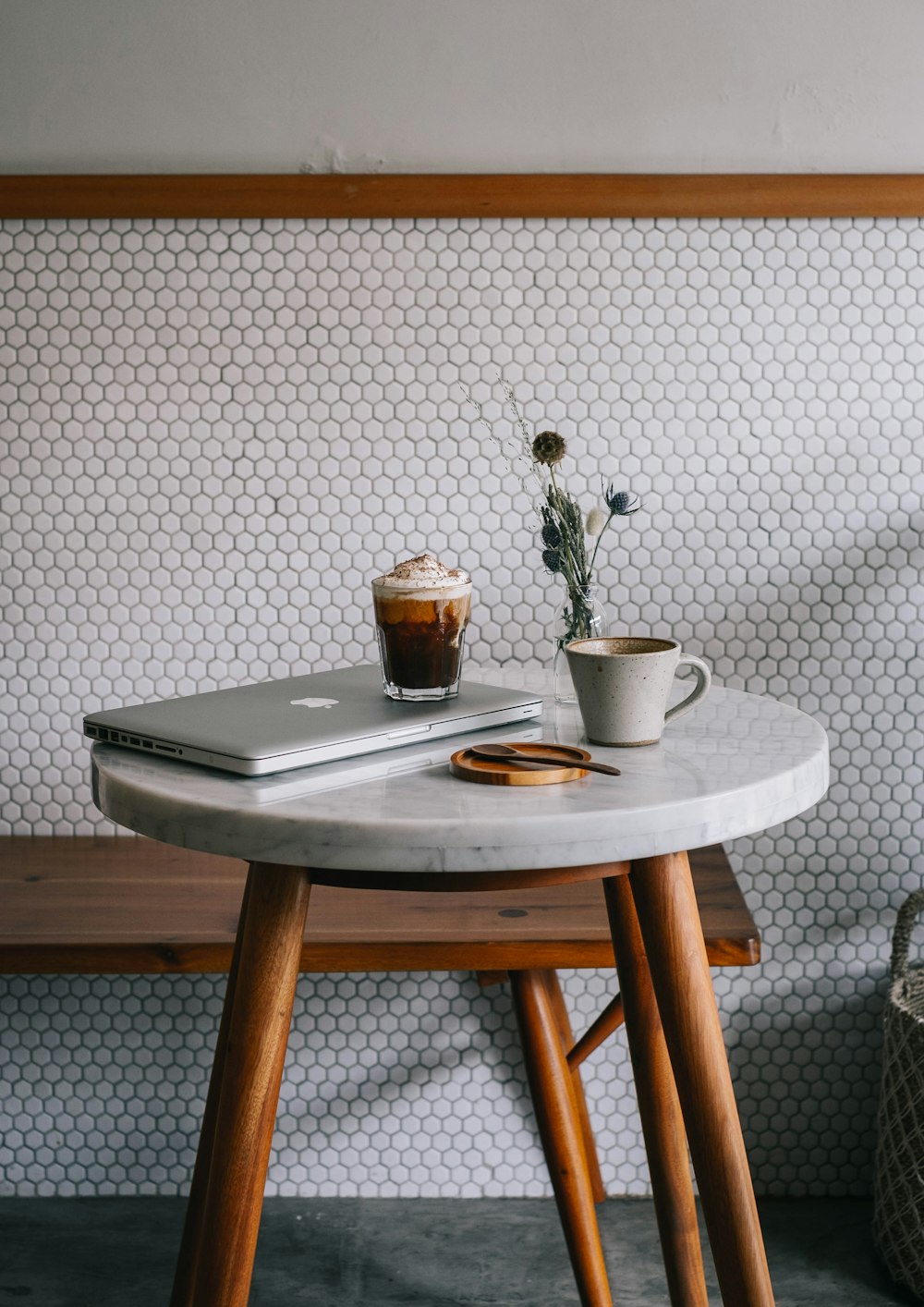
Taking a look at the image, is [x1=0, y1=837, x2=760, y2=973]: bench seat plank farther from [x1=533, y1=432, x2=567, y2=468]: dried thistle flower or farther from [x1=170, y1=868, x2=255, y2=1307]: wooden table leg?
[x1=533, y1=432, x2=567, y2=468]: dried thistle flower

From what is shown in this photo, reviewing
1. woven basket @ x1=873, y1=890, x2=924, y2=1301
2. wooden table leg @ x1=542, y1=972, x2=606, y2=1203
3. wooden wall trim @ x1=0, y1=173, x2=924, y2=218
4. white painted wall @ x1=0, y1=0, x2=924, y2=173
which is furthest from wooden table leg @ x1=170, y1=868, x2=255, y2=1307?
white painted wall @ x1=0, y1=0, x2=924, y2=173

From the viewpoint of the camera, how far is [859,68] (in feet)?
5.87

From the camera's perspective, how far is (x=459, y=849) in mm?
867

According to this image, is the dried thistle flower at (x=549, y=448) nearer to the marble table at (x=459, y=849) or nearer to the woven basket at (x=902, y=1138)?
the marble table at (x=459, y=849)

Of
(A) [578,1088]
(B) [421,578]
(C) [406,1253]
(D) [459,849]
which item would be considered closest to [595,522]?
(B) [421,578]

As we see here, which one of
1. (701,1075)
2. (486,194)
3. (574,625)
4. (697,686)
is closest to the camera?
(701,1075)

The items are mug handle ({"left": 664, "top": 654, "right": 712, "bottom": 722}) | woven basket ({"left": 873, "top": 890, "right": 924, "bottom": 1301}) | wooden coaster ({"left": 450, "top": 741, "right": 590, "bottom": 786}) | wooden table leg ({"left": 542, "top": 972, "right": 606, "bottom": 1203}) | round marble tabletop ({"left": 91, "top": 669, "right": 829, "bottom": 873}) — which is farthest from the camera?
wooden table leg ({"left": 542, "top": 972, "right": 606, "bottom": 1203})

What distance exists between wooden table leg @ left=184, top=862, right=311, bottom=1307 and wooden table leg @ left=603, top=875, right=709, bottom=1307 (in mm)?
323

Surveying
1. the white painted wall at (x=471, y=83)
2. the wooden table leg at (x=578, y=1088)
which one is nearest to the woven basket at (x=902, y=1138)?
the wooden table leg at (x=578, y=1088)

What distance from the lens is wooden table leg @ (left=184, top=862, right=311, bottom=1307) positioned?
37.7 inches

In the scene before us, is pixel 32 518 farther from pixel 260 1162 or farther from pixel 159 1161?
pixel 260 1162

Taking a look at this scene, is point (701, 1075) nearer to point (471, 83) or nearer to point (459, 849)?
point (459, 849)

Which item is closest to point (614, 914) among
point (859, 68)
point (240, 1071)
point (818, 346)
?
point (240, 1071)

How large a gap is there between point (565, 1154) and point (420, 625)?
769 millimetres
